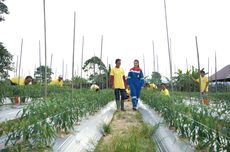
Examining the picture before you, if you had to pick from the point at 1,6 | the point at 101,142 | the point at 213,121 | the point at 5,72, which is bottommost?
the point at 101,142

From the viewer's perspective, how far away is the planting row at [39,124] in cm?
312

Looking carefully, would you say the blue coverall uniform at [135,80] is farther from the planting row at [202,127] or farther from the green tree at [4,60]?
the green tree at [4,60]

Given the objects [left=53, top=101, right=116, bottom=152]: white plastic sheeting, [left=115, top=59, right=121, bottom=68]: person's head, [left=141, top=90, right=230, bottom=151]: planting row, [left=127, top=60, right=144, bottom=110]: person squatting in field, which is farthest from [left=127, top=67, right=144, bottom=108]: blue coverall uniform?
[left=141, top=90, right=230, bottom=151]: planting row

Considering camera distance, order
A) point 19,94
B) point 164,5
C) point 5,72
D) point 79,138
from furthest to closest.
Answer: point 5,72 < point 19,94 < point 164,5 < point 79,138

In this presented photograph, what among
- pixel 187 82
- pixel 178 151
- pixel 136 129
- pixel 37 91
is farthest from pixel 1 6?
pixel 178 151

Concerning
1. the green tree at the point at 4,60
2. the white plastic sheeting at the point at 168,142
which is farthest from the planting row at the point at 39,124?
the green tree at the point at 4,60

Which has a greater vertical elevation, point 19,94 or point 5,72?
point 5,72

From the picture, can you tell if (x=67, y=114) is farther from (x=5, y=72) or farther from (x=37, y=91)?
(x=5, y=72)

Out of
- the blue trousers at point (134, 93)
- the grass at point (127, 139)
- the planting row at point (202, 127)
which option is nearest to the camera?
the planting row at point (202, 127)

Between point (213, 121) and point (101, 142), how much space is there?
179 cm

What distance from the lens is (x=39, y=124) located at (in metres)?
3.31

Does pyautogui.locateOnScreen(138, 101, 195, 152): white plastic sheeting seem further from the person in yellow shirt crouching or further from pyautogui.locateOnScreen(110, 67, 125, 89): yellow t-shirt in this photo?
the person in yellow shirt crouching

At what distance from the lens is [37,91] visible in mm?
10711

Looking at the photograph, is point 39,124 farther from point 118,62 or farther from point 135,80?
point 135,80
